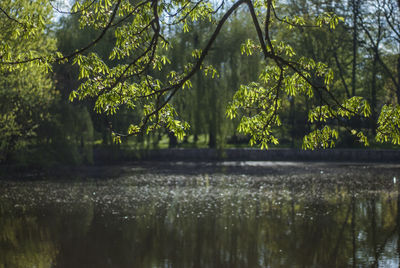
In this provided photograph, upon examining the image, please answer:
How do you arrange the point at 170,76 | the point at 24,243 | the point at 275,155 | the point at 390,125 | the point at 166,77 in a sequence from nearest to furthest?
the point at 390,125 < the point at 166,77 < the point at 170,76 < the point at 24,243 < the point at 275,155

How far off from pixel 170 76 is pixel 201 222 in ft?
Result: 17.4

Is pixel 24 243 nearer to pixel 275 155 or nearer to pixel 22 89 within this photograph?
pixel 22 89

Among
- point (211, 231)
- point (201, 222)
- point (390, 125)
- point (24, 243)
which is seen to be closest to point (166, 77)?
point (390, 125)

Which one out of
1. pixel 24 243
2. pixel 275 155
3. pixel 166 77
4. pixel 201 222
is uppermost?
pixel 166 77

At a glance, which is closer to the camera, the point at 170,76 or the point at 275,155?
the point at 170,76

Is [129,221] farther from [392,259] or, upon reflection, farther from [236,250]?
[392,259]

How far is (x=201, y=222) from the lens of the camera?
13.5 meters

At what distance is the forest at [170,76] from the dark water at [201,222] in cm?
226

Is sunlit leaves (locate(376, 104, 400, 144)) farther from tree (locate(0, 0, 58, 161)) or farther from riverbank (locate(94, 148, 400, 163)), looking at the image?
riverbank (locate(94, 148, 400, 163))

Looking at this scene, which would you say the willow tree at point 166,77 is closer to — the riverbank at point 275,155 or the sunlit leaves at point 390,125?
the sunlit leaves at point 390,125

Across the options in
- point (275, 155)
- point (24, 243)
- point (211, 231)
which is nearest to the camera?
point (24, 243)

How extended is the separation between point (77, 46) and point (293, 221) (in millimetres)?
17231

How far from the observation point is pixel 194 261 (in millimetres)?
10188

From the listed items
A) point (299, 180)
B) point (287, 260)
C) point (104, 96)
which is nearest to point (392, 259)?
point (287, 260)
